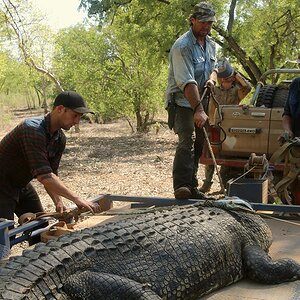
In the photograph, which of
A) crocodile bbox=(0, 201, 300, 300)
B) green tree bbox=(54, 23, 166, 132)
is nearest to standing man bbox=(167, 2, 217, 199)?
crocodile bbox=(0, 201, 300, 300)

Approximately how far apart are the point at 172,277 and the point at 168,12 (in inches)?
564

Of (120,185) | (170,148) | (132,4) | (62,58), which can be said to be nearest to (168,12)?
(132,4)

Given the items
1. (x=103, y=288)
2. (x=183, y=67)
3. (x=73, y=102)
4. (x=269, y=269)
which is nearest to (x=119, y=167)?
(x=183, y=67)

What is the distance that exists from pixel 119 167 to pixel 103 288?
1110 cm

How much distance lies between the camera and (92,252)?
289cm

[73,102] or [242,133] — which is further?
[242,133]

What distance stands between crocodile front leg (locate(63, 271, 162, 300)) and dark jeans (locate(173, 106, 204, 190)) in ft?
8.15

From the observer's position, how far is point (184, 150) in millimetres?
5297

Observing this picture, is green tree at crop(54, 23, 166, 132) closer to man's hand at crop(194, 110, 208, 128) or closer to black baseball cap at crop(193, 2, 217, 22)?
black baseball cap at crop(193, 2, 217, 22)

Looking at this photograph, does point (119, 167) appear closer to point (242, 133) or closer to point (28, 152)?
point (242, 133)

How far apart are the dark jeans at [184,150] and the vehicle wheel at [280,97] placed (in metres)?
2.38

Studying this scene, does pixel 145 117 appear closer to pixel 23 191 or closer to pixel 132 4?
pixel 132 4

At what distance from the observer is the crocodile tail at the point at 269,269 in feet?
11.1

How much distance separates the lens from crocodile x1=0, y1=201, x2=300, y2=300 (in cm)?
265
